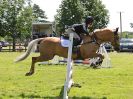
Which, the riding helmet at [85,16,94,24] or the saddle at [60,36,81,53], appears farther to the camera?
the saddle at [60,36,81,53]

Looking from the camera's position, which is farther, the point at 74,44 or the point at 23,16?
the point at 23,16

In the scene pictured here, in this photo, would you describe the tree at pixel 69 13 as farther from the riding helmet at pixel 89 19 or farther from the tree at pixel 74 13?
the riding helmet at pixel 89 19

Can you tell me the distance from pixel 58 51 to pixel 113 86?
7.41ft

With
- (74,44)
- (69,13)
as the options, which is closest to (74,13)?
(69,13)

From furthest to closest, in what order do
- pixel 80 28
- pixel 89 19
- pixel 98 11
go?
pixel 98 11
pixel 80 28
pixel 89 19

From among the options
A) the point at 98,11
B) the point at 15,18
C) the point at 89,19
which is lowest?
the point at 89,19

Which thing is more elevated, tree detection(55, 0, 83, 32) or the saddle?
tree detection(55, 0, 83, 32)

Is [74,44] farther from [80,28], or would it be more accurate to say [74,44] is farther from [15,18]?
[15,18]

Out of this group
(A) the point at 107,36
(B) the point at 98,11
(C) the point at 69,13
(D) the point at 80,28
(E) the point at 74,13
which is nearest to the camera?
(D) the point at 80,28

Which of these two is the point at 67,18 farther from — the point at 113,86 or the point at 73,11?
the point at 113,86

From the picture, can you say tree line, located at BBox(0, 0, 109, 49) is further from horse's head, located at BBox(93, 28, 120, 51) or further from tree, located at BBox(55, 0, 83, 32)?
horse's head, located at BBox(93, 28, 120, 51)

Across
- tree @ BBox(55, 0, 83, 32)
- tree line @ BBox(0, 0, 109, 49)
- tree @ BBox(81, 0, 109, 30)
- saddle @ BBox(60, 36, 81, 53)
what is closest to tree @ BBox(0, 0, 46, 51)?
tree line @ BBox(0, 0, 109, 49)

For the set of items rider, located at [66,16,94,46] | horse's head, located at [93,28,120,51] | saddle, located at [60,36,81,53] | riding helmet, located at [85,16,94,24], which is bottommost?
saddle, located at [60,36,81,53]

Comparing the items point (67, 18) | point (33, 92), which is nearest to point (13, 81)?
point (33, 92)
